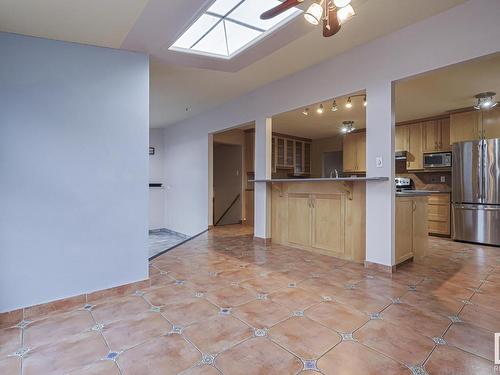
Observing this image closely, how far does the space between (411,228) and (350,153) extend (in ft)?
12.4

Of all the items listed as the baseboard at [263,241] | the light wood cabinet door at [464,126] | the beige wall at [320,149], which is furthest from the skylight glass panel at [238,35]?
the beige wall at [320,149]

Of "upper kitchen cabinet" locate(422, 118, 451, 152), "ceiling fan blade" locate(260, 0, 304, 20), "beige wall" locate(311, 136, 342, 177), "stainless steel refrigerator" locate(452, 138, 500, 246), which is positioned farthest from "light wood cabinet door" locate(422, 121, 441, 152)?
"ceiling fan blade" locate(260, 0, 304, 20)

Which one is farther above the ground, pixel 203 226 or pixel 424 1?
pixel 424 1

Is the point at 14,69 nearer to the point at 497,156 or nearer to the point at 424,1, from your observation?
the point at 424,1

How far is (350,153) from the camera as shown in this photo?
6770mm

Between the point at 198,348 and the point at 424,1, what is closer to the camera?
the point at 198,348

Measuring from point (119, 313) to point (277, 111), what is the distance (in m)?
3.26

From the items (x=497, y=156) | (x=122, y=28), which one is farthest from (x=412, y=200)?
(x=122, y=28)

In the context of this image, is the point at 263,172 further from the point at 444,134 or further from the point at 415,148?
the point at 444,134

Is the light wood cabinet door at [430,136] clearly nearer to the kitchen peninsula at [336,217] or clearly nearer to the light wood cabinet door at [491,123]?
the light wood cabinet door at [491,123]

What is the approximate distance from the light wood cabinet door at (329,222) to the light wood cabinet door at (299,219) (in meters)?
0.11

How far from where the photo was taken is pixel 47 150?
2178mm

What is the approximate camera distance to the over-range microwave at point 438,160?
5.14 m

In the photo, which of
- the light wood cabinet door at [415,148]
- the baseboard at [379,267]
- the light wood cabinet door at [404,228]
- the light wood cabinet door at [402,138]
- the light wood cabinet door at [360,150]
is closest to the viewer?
the baseboard at [379,267]
